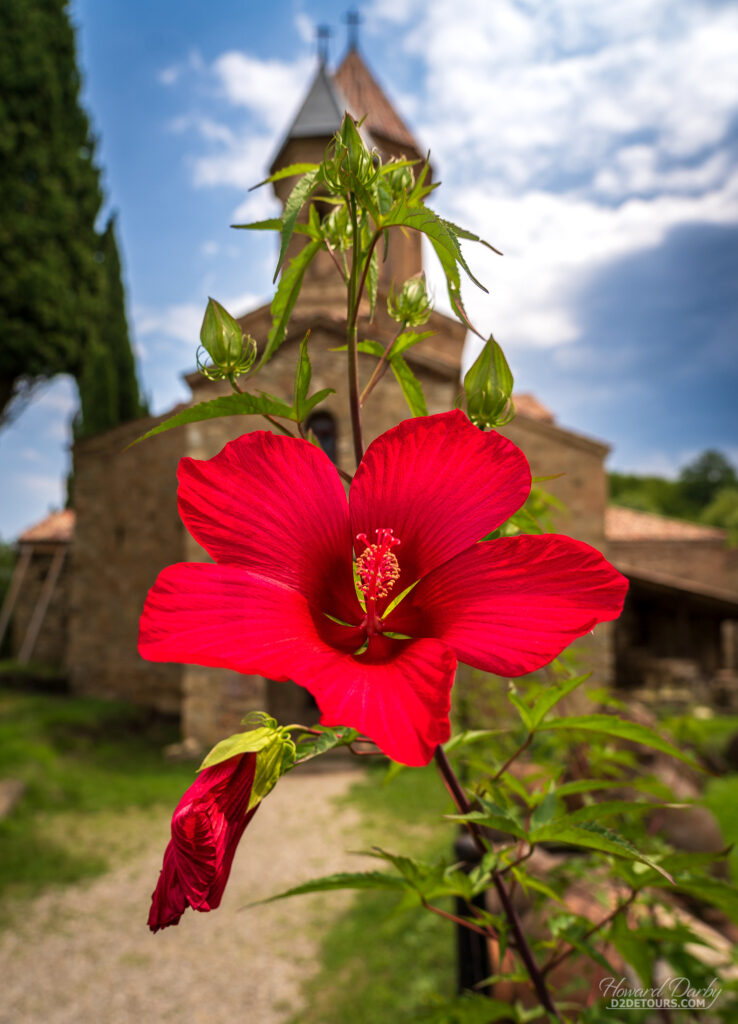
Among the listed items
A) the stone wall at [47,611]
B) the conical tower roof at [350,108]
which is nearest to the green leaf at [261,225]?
the conical tower roof at [350,108]

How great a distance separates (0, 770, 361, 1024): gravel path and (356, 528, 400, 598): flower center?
4052 mm

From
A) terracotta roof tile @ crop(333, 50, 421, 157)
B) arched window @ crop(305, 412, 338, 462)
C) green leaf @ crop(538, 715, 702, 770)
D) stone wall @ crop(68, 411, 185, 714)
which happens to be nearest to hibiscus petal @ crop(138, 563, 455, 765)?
green leaf @ crop(538, 715, 702, 770)

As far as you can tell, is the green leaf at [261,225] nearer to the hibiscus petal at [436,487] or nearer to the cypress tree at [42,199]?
the hibiscus petal at [436,487]

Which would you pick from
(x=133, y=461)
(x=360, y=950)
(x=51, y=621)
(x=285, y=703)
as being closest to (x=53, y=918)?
(x=360, y=950)

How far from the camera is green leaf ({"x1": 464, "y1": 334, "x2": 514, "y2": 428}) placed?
57 cm

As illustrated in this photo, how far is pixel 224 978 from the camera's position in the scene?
13.0 feet

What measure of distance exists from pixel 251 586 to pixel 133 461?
39.0 feet

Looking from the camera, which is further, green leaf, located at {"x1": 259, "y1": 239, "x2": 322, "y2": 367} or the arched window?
the arched window

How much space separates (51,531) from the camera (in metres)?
15.8

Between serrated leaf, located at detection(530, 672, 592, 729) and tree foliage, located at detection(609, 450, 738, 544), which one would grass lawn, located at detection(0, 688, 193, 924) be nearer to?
serrated leaf, located at detection(530, 672, 592, 729)

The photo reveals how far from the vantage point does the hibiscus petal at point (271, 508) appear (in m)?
0.42

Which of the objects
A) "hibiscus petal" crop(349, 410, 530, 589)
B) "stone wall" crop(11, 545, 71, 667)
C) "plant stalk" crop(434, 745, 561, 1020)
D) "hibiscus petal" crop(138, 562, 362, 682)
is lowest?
"stone wall" crop(11, 545, 71, 667)

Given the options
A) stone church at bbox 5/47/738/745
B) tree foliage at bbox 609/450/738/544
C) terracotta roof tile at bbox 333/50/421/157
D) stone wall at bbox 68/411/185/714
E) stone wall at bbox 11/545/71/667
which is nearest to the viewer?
stone church at bbox 5/47/738/745

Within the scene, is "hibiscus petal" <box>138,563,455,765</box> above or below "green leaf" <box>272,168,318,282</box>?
below
